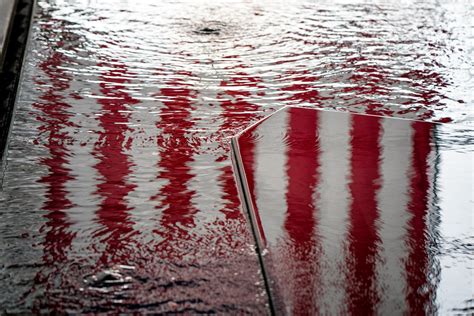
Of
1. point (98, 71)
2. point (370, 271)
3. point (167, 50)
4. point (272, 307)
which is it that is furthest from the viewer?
point (167, 50)

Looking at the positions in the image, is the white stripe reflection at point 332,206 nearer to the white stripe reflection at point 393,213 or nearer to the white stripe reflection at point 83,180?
the white stripe reflection at point 393,213

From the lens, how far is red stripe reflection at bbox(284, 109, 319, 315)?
46.5 inches

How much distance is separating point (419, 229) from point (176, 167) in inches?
19.3

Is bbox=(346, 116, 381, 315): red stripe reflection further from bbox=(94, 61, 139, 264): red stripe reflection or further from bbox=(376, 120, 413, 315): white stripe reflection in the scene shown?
bbox=(94, 61, 139, 264): red stripe reflection

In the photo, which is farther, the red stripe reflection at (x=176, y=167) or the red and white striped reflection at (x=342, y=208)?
the red stripe reflection at (x=176, y=167)

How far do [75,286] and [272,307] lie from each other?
0.92ft

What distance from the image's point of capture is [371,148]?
5.73 ft

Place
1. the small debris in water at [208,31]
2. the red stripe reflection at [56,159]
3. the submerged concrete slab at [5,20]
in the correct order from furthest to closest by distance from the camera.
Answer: the small debris in water at [208,31], the submerged concrete slab at [5,20], the red stripe reflection at [56,159]

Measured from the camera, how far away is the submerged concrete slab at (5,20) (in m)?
2.34

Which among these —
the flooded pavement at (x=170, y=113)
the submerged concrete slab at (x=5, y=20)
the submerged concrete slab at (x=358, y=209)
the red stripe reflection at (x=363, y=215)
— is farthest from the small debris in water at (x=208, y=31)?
the red stripe reflection at (x=363, y=215)

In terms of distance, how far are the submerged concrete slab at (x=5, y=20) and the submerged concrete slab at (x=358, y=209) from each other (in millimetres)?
895

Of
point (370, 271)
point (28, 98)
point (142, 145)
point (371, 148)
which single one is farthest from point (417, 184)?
point (28, 98)

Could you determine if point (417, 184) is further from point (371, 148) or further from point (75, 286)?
point (75, 286)

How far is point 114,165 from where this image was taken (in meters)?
1.59
